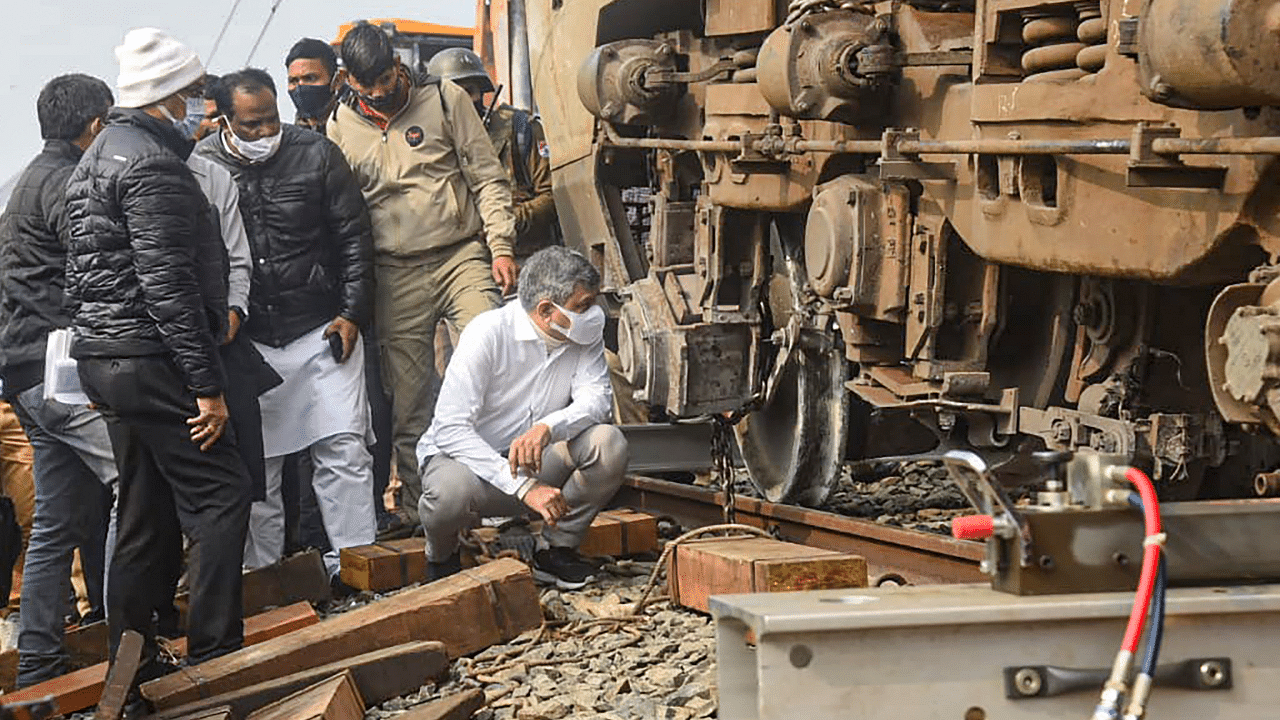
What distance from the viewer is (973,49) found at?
531 centimetres

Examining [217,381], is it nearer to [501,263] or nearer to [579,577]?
[579,577]

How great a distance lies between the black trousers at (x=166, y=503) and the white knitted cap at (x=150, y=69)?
838 mm

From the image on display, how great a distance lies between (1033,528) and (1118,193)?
86.6 inches

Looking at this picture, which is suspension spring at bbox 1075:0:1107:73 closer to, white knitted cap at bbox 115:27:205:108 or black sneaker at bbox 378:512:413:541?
white knitted cap at bbox 115:27:205:108

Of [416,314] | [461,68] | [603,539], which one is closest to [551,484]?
[603,539]

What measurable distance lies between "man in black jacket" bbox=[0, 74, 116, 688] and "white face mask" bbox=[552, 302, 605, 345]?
173 centimetres

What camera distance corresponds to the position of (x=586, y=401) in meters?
6.55

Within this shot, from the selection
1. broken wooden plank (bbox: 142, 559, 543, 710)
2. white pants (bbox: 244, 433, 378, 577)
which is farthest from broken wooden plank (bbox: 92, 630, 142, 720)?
white pants (bbox: 244, 433, 378, 577)

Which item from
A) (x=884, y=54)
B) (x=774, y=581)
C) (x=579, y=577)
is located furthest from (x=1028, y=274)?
(x=579, y=577)

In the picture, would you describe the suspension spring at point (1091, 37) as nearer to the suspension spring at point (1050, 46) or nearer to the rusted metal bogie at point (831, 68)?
the suspension spring at point (1050, 46)

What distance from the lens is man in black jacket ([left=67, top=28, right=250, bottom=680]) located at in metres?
5.23

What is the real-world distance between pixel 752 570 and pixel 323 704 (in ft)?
5.11

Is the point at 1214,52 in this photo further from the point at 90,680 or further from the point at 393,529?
the point at 393,529

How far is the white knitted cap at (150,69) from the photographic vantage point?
5402 millimetres
